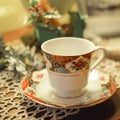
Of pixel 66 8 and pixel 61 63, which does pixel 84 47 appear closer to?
pixel 61 63

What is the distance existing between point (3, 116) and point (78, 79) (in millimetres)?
172

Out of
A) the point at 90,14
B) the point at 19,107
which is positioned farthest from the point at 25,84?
the point at 90,14

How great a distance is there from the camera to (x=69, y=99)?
569 mm

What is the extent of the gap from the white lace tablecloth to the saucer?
0.06ft

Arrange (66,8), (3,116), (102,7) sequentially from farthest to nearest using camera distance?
(66,8), (102,7), (3,116)

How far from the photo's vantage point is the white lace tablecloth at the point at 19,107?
0.53 m

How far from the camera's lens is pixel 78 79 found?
561mm

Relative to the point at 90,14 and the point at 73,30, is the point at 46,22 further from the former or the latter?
the point at 90,14

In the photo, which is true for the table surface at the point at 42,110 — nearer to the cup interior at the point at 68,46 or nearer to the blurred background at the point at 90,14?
the cup interior at the point at 68,46

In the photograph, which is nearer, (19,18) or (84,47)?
(84,47)

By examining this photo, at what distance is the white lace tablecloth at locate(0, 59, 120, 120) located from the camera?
53cm

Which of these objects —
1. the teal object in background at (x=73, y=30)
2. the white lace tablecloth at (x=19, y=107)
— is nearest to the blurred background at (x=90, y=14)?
the teal object in background at (x=73, y=30)

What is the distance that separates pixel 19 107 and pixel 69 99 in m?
0.11

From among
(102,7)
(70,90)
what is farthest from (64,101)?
(102,7)
